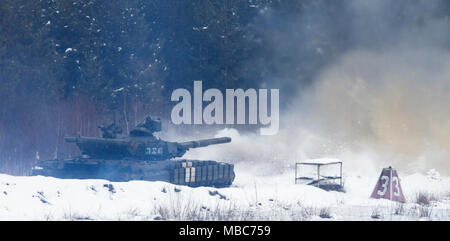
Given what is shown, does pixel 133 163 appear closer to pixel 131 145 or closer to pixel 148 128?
pixel 131 145

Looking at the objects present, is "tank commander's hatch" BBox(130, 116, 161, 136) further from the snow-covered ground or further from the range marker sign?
the range marker sign

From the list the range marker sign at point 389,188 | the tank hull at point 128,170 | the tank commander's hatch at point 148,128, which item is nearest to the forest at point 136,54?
the tank hull at point 128,170

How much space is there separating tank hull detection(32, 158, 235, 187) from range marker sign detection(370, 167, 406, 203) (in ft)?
21.4

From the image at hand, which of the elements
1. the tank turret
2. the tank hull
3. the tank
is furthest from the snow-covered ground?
the tank turret

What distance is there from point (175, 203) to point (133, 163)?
5889 millimetres

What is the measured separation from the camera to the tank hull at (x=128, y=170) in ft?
72.9

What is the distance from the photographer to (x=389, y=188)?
20312 mm

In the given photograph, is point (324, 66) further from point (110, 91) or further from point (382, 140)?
point (110, 91)

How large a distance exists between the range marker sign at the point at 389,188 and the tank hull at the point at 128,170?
651 centimetres

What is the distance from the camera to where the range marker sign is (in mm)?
20172

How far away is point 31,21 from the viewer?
118 feet

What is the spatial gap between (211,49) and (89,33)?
24.8ft

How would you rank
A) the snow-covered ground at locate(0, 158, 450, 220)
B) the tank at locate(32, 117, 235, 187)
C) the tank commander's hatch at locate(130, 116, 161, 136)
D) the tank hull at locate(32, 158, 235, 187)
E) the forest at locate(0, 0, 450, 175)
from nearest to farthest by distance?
the snow-covered ground at locate(0, 158, 450, 220) < the tank hull at locate(32, 158, 235, 187) < the tank at locate(32, 117, 235, 187) < the tank commander's hatch at locate(130, 116, 161, 136) < the forest at locate(0, 0, 450, 175)

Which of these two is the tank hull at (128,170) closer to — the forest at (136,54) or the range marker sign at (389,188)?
the range marker sign at (389,188)
